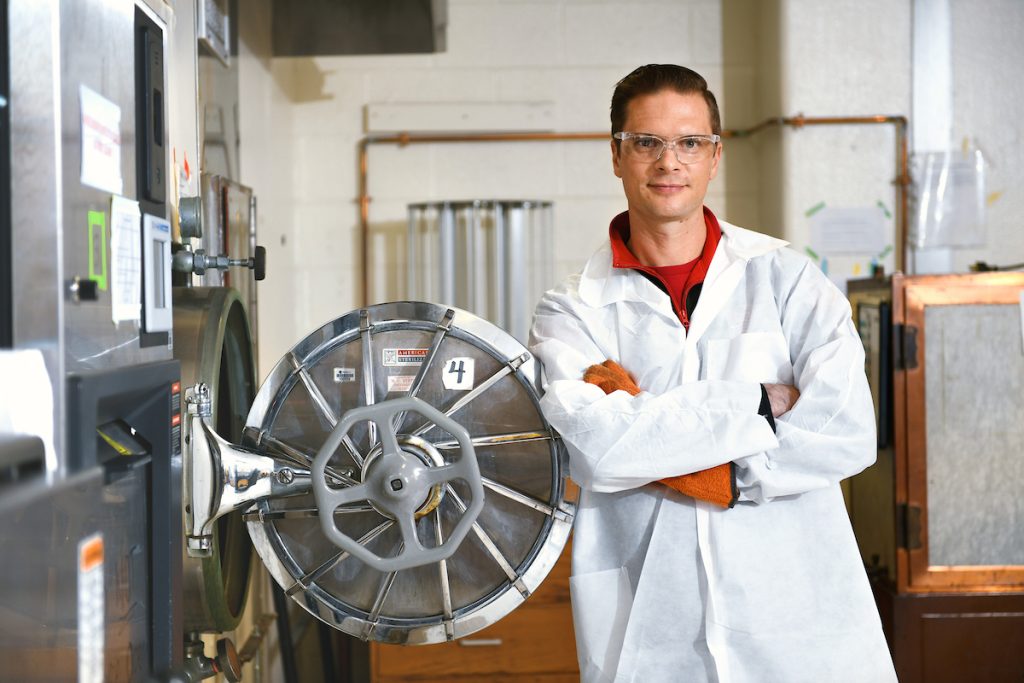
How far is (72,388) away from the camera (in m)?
0.94

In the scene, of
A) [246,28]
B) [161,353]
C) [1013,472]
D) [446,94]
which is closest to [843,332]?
[161,353]

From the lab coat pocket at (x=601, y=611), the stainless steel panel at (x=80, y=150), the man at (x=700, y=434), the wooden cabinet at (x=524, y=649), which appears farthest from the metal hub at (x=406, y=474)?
the wooden cabinet at (x=524, y=649)

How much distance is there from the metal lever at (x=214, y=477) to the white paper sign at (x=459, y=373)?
0.92ft

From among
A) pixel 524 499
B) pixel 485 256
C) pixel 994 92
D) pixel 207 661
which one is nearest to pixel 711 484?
pixel 524 499

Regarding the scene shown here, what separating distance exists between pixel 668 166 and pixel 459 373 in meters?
0.50

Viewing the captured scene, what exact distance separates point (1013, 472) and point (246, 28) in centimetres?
248

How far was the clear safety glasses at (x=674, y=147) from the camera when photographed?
1691 mm

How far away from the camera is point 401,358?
5.35 ft

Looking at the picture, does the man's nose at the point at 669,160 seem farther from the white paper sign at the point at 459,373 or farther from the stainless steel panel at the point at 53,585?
the stainless steel panel at the point at 53,585

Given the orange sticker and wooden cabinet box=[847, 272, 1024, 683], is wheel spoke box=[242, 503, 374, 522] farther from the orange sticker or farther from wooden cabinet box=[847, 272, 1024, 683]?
wooden cabinet box=[847, 272, 1024, 683]

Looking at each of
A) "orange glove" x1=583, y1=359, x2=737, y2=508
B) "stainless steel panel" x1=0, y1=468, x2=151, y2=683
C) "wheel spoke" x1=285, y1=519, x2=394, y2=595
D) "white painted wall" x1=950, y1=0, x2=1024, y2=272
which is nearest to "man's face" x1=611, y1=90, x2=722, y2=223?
"orange glove" x1=583, y1=359, x2=737, y2=508

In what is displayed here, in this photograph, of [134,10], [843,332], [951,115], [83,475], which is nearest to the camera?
[83,475]

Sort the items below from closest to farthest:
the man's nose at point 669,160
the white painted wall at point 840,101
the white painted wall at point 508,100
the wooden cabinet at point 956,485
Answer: the man's nose at point 669,160 < the wooden cabinet at point 956,485 < the white painted wall at point 840,101 < the white painted wall at point 508,100

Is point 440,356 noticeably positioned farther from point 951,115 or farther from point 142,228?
point 951,115
